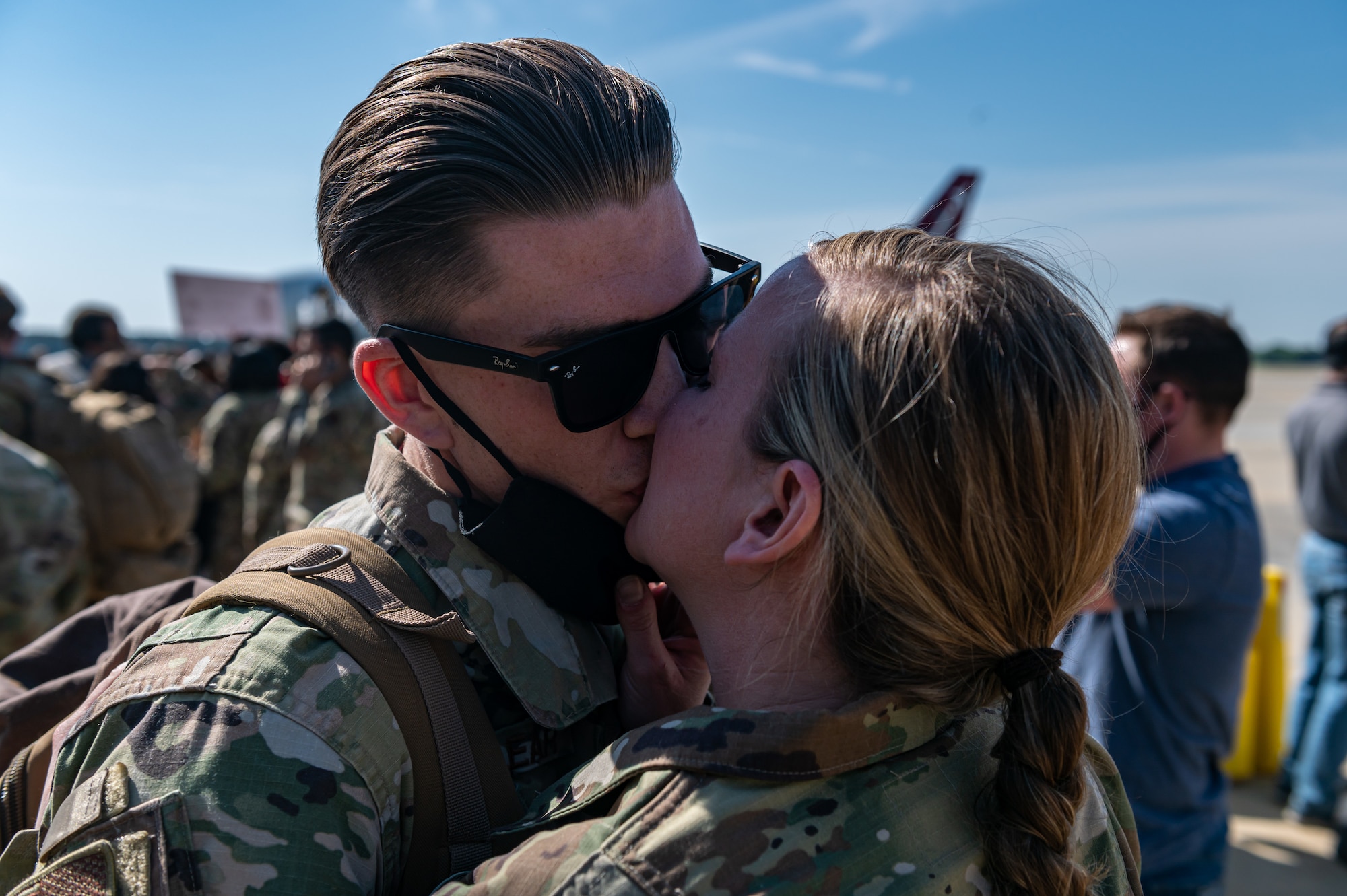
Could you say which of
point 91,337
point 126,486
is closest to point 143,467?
point 126,486

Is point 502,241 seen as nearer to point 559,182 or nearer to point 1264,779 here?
point 559,182

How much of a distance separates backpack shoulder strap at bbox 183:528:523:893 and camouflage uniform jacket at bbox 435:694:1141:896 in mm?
137

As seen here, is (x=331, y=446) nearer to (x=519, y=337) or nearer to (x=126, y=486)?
(x=126, y=486)

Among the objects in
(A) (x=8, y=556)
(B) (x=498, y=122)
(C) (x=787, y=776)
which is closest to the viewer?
(C) (x=787, y=776)

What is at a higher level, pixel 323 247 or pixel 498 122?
pixel 498 122

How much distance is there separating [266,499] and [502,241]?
6256mm

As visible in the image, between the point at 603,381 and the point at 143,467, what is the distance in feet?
17.4

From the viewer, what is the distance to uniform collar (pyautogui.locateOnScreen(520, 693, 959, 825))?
3.65ft

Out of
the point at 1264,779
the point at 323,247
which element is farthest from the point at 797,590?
the point at 1264,779

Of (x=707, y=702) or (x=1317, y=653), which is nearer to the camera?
(x=707, y=702)

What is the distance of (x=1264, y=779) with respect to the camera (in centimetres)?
579

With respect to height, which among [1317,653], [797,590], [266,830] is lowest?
[1317,653]

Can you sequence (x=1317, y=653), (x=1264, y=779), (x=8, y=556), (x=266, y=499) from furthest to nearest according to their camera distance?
(x=266, y=499), (x=1264, y=779), (x=1317, y=653), (x=8, y=556)

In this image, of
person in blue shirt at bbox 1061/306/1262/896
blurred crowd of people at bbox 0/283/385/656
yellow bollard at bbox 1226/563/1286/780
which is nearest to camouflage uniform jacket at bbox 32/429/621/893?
person in blue shirt at bbox 1061/306/1262/896
